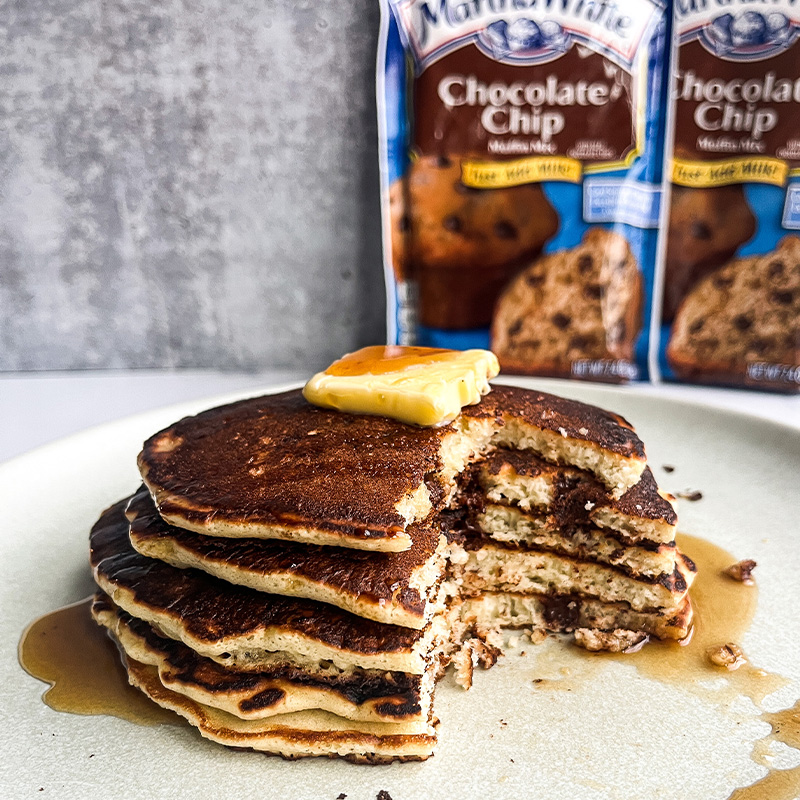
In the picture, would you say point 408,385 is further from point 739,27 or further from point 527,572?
point 739,27

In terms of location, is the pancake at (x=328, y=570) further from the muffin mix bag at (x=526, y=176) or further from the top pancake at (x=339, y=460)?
the muffin mix bag at (x=526, y=176)

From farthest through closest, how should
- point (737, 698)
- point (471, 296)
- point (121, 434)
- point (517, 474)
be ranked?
point (471, 296) → point (121, 434) → point (517, 474) → point (737, 698)

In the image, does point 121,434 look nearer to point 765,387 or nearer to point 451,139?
point 451,139

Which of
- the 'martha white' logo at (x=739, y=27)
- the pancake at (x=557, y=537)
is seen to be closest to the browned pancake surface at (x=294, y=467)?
the pancake at (x=557, y=537)

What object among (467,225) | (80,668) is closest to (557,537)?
(80,668)

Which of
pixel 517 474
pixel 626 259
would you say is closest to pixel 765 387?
pixel 626 259
